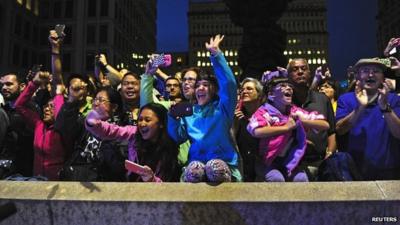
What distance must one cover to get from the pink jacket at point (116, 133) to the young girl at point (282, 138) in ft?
3.54

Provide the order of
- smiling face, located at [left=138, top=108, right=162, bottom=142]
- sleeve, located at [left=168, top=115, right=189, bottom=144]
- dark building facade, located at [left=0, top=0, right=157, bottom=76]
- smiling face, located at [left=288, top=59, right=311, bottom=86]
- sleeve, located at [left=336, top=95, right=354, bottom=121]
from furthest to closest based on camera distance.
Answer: dark building facade, located at [left=0, top=0, right=157, bottom=76]
smiling face, located at [left=288, top=59, right=311, bottom=86]
sleeve, located at [left=336, top=95, right=354, bottom=121]
sleeve, located at [left=168, top=115, right=189, bottom=144]
smiling face, located at [left=138, top=108, right=162, bottom=142]

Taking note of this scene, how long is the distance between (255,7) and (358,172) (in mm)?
8789

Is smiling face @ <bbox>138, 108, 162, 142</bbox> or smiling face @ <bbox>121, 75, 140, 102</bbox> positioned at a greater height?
smiling face @ <bbox>121, 75, 140, 102</bbox>

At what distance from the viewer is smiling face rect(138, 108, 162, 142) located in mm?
4309

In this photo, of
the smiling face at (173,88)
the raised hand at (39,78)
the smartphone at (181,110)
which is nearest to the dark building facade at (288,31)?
the smiling face at (173,88)

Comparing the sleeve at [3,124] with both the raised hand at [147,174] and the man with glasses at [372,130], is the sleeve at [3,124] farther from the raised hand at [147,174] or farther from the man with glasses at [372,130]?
the man with glasses at [372,130]

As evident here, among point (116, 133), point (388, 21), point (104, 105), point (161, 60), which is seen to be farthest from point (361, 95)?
point (388, 21)

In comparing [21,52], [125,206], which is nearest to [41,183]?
[125,206]

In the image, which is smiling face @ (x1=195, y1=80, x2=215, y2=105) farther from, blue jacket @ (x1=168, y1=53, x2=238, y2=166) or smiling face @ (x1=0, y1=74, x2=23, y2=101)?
smiling face @ (x1=0, y1=74, x2=23, y2=101)

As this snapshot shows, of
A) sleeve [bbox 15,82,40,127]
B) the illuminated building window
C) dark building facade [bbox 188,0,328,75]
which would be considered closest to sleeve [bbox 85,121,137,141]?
sleeve [bbox 15,82,40,127]

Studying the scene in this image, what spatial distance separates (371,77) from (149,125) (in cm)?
230

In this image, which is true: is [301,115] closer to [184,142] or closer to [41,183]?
[184,142]

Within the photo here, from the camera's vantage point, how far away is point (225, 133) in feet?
13.8

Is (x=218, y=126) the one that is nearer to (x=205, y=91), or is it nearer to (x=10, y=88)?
(x=205, y=91)
